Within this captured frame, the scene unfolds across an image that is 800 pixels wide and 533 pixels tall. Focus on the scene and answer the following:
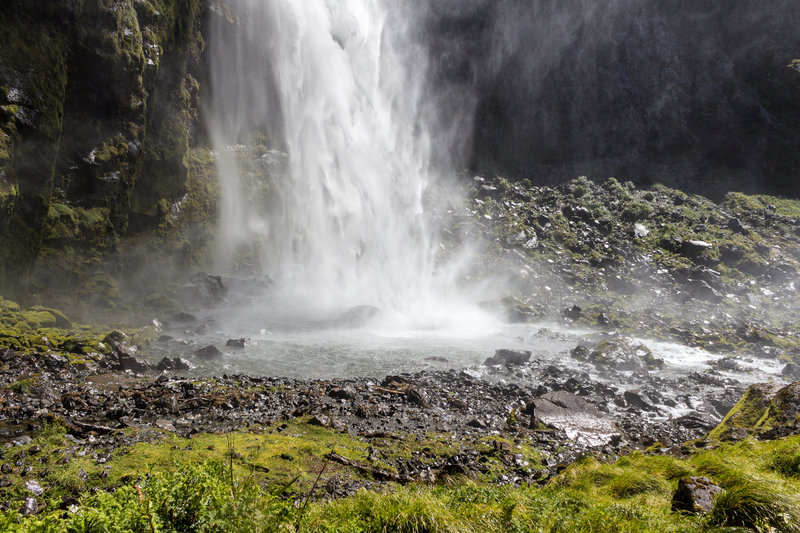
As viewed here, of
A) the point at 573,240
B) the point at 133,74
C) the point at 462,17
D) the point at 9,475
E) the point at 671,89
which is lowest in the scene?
the point at 9,475

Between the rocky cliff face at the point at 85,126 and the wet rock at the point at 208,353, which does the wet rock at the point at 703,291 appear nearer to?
the wet rock at the point at 208,353

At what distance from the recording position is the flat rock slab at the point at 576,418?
1021cm

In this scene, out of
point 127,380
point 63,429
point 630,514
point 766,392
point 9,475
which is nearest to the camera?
point 630,514

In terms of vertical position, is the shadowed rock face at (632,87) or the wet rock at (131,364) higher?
the shadowed rock face at (632,87)

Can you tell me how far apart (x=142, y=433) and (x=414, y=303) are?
2400 centimetres

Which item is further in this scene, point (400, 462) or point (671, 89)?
point (671, 89)

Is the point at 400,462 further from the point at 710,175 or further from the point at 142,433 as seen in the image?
the point at 710,175

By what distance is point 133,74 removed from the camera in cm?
2122

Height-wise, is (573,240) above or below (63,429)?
above

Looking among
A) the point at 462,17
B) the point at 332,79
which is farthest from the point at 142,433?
the point at 462,17

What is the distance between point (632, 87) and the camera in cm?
5775

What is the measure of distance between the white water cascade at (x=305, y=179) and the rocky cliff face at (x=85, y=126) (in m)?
9.06

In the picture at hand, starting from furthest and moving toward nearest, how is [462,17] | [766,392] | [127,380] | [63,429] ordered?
[462,17], [127,380], [766,392], [63,429]

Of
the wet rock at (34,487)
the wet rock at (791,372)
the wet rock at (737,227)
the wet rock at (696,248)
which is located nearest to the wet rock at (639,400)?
the wet rock at (791,372)
